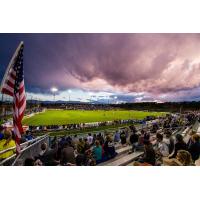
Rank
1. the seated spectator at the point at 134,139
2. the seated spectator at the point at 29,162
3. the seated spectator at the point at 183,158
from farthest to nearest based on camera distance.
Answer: the seated spectator at the point at 134,139 → the seated spectator at the point at 29,162 → the seated spectator at the point at 183,158

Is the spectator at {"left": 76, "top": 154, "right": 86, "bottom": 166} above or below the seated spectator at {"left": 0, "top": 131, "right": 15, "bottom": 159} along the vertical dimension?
below

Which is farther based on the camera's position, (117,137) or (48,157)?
(117,137)

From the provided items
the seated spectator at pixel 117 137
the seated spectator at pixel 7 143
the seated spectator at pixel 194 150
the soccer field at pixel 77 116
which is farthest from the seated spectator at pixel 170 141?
the seated spectator at pixel 7 143

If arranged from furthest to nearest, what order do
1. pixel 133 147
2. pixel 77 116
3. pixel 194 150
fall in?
1. pixel 77 116
2. pixel 133 147
3. pixel 194 150

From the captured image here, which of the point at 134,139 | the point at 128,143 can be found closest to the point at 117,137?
the point at 128,143

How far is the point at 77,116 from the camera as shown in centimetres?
746

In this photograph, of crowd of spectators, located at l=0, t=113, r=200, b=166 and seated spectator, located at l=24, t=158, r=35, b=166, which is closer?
seated spectator, located at l=24, t=158, r=35, b=166

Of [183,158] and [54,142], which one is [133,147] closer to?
[183,158]

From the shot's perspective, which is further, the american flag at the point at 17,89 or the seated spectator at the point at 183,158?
the seated spectator at the point at 183,158

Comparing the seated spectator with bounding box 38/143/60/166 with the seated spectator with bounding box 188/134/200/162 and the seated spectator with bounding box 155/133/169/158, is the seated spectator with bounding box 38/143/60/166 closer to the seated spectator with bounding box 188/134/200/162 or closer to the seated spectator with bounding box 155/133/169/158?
the seated spectator with bounding box 155/133/169/158

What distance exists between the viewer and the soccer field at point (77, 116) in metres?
7.13

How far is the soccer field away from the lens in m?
7.13

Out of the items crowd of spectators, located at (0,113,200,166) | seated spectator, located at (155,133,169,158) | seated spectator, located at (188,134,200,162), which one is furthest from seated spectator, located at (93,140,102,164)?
seated spectator, located at (188,134,200,162)

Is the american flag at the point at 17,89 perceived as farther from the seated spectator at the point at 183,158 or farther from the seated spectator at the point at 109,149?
the seated spectator at the point at 183,158
